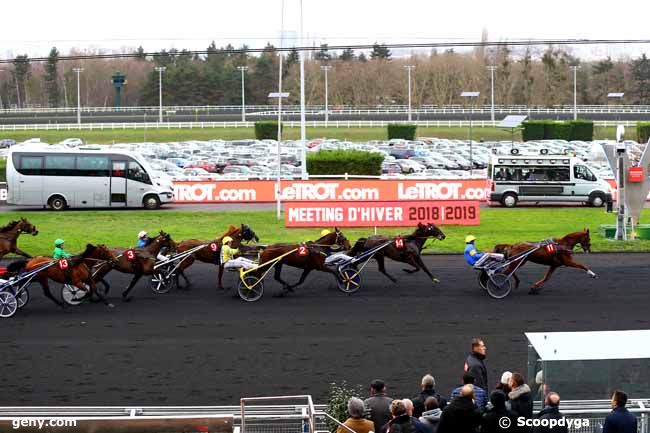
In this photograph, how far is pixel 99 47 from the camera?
149 metres

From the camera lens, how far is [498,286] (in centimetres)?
1783

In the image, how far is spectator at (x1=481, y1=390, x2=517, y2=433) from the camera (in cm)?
803

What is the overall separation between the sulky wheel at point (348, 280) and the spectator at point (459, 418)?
10267mm

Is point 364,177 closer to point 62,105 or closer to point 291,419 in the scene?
point 291,419

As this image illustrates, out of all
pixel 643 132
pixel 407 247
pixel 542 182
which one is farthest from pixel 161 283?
pixel 643 132

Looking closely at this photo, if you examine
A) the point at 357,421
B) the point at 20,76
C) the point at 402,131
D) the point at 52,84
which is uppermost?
the point at 20,76

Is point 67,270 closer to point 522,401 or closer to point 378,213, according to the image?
point 522,401

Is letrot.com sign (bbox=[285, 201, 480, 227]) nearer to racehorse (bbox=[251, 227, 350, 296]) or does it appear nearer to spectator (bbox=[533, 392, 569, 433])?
racehorse (bbox=[251, 227, 350, 296])

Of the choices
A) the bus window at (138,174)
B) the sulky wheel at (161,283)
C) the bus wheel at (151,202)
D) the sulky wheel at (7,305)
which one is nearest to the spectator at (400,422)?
the sulky wheel at (7,305)

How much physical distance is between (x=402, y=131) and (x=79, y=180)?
33.3 meters

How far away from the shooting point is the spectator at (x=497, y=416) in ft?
26.3

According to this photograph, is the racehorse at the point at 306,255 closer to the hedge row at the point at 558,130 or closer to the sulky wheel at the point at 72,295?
the sulky wheel at the point at 72,295

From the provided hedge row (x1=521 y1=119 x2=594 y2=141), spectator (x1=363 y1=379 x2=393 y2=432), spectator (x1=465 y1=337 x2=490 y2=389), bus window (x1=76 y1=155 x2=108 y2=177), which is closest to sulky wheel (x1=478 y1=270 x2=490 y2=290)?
spectator (x1=465 y1=337 x2=490 y2=389)

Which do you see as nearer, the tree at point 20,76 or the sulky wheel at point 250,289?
Answer: the sulky wheel at point 250,289
